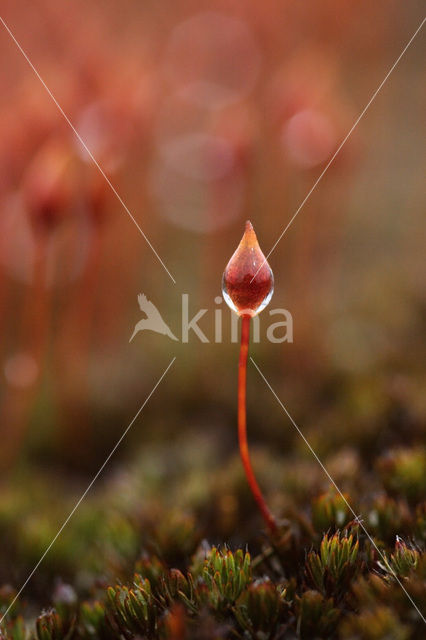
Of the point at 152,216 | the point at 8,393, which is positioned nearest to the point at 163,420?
the point at 8,393

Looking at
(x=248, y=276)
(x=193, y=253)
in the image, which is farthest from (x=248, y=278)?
(x=193, y=253)

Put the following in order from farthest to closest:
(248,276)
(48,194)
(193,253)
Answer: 1. (193,253)
2. (48,194)
3. (248,276)

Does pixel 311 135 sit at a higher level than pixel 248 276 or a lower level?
higher

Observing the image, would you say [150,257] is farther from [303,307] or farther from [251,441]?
[251,441]

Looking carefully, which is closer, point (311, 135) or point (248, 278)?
point (248, 278)

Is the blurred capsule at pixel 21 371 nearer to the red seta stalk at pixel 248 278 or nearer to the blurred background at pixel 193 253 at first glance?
the blurred background at pixel 193 253

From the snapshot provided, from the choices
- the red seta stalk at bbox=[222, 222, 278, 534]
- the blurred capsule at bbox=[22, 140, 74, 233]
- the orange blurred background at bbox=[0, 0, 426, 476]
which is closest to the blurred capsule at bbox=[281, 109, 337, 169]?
the orange blurred background at bbox=[0, 0, 426, 476]

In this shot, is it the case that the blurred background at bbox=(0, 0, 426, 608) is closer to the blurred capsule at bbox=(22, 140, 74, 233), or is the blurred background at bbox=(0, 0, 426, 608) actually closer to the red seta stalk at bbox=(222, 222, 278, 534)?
the blurred capsule at bbox=(22, 140, 74, 233)

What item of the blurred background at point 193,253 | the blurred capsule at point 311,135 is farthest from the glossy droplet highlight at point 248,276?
the blurred capsule at point 311,135

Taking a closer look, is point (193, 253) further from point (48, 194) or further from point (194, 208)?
point (48, 194)
